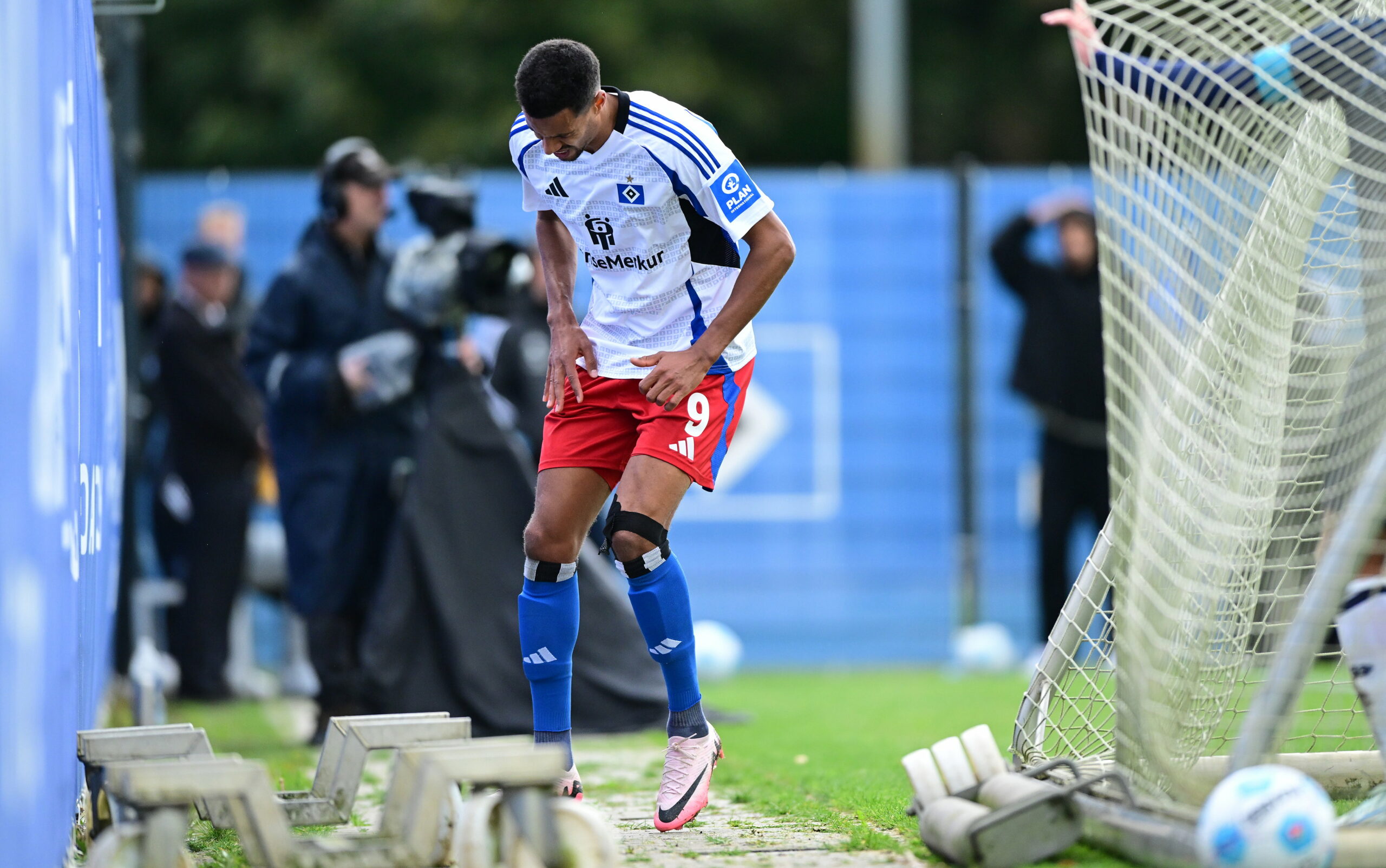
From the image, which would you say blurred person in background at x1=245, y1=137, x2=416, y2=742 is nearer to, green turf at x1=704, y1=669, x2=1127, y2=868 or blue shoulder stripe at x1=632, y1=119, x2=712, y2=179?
green turf at x1=704, y1=669, x2=1127, y2=868

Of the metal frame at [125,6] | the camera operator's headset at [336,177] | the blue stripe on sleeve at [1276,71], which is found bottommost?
the blue stripe on sleeve at [1276,71]

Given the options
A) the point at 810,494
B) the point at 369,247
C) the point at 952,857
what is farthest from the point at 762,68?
the point at 952,857

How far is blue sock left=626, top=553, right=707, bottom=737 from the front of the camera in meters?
4.91

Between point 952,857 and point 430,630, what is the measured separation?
4015mm

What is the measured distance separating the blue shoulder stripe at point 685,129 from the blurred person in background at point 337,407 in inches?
127

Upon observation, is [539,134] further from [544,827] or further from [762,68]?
[762,68]

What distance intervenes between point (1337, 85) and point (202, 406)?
7203 mm

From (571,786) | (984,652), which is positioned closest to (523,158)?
(571,786)

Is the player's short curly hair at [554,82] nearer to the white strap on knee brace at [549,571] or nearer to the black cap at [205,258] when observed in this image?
the white strap on knee brace at [549,571]

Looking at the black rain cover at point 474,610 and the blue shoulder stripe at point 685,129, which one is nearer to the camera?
the blue shoulder stripe at point 685,129

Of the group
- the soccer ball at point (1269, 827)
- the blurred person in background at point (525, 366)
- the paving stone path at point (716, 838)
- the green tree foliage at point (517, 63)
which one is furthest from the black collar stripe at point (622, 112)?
the green tree foliage at point (517, 63)

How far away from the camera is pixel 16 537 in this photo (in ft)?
10.4

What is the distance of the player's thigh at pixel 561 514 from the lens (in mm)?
4949

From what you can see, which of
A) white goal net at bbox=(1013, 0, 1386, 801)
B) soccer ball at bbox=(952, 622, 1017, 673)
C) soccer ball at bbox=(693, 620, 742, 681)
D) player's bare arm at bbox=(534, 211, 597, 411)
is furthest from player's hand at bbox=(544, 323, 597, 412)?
soccer ball at bbox=(952, 622, 1017, 673)
